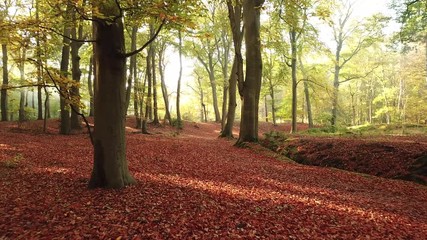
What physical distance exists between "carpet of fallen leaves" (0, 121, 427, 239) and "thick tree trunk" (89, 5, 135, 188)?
399 millimetres

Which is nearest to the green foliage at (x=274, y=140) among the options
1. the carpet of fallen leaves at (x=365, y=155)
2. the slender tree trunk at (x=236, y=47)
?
the carpet of fallen leaves at (x=365, y=155)

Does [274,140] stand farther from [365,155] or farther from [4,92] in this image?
[4,92]

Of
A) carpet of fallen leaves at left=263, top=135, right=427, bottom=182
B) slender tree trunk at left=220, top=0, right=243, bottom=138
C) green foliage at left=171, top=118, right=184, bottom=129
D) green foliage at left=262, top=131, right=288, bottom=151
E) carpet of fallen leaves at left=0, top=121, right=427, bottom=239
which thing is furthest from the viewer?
green foliage at left=171, top=118, right=184, bottom=129

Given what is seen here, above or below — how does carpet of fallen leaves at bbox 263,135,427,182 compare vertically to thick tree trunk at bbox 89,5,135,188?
below

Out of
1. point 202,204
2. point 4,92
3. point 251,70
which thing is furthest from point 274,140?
point 4,92

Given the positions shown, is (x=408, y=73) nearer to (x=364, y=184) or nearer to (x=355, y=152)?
(x=355, y=152)

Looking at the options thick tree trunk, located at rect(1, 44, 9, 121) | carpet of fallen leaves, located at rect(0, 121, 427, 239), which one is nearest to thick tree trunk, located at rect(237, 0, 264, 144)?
carpet of fallen leaves, located at rect(0, 121, 427, 239)

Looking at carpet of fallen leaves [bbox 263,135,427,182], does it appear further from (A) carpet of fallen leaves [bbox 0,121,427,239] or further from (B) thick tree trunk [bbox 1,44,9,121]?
(B) thick tree trunk [bbox 1,44,9,121]

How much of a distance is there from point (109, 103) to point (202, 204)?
103 inches

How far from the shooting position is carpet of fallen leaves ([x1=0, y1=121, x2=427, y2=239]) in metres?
3.90

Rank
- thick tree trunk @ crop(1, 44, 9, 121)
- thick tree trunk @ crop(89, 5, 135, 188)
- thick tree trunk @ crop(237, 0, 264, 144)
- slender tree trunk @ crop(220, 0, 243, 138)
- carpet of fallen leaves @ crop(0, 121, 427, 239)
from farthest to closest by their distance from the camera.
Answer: thick tree trunk @ crop(1, 44, 9, 121) → slender tree trunk @ crop(220, 0, 243, 138) → thick tree trunk @ crop(237, 0, 264, 144) → thick tree trunk @ crop(89, 5, 135, 188) → carpet of fallen leaves @ crop(0, 121, 427, 239)

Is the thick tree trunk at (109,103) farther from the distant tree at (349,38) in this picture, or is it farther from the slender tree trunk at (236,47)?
the distant tree at (349,38)

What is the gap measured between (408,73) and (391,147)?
74.5 ft

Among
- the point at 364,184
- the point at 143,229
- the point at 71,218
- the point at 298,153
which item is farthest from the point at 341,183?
the point at 71,218
